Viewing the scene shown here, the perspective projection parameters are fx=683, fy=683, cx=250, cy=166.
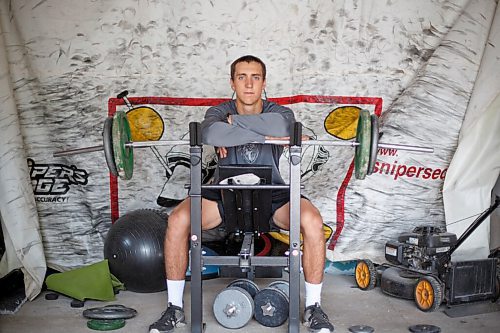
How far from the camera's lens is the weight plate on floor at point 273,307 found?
3279 millimetres

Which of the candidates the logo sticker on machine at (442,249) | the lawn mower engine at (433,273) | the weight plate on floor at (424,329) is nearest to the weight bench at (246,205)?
the weight plate on floor at (424,329)

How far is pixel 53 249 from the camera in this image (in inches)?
170

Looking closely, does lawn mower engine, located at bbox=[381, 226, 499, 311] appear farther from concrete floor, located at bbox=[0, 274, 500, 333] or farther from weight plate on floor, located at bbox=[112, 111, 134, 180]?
weight plate on floor, located at bbox=[112, 111, 134, 180]

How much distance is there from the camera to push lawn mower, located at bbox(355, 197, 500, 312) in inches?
140

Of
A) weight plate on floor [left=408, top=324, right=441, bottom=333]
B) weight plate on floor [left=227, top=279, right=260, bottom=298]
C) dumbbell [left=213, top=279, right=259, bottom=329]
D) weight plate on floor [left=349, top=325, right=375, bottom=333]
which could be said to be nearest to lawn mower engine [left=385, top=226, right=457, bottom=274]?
weight plate on floor [left=408, top=324, right=441, bottom=333]

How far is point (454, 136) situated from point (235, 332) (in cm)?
195

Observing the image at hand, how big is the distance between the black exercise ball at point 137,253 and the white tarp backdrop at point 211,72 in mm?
501

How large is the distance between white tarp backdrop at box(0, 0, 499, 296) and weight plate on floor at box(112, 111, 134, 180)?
0.94 metres

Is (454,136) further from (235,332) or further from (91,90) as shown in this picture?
(91,90)

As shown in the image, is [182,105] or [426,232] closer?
[426,232]

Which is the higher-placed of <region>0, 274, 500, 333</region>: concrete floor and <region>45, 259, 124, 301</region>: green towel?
<region>45, 259, 124, 301</region>: green towel

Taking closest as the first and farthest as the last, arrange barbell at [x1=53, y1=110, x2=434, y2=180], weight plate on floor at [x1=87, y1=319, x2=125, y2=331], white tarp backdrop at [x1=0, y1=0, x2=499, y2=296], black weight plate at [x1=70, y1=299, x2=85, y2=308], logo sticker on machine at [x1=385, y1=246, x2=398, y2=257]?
barbell at [x1=53, y1=110, x2=434, y2=180] → weight plate on floor at [x1=87, y1=319, x2=125, y2=331] → black weight plate at [x1=70, y1=299, x2=85, y2=308] → logo sticker on machine at [x1=385, y1=246, x2=398, y2=257] → white tarp backdrop at [x1=0, y1=0, x2=499, y2=296]

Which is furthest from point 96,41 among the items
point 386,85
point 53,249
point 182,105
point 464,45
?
point 464,45

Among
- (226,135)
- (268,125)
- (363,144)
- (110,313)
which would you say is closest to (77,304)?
(110,313)
